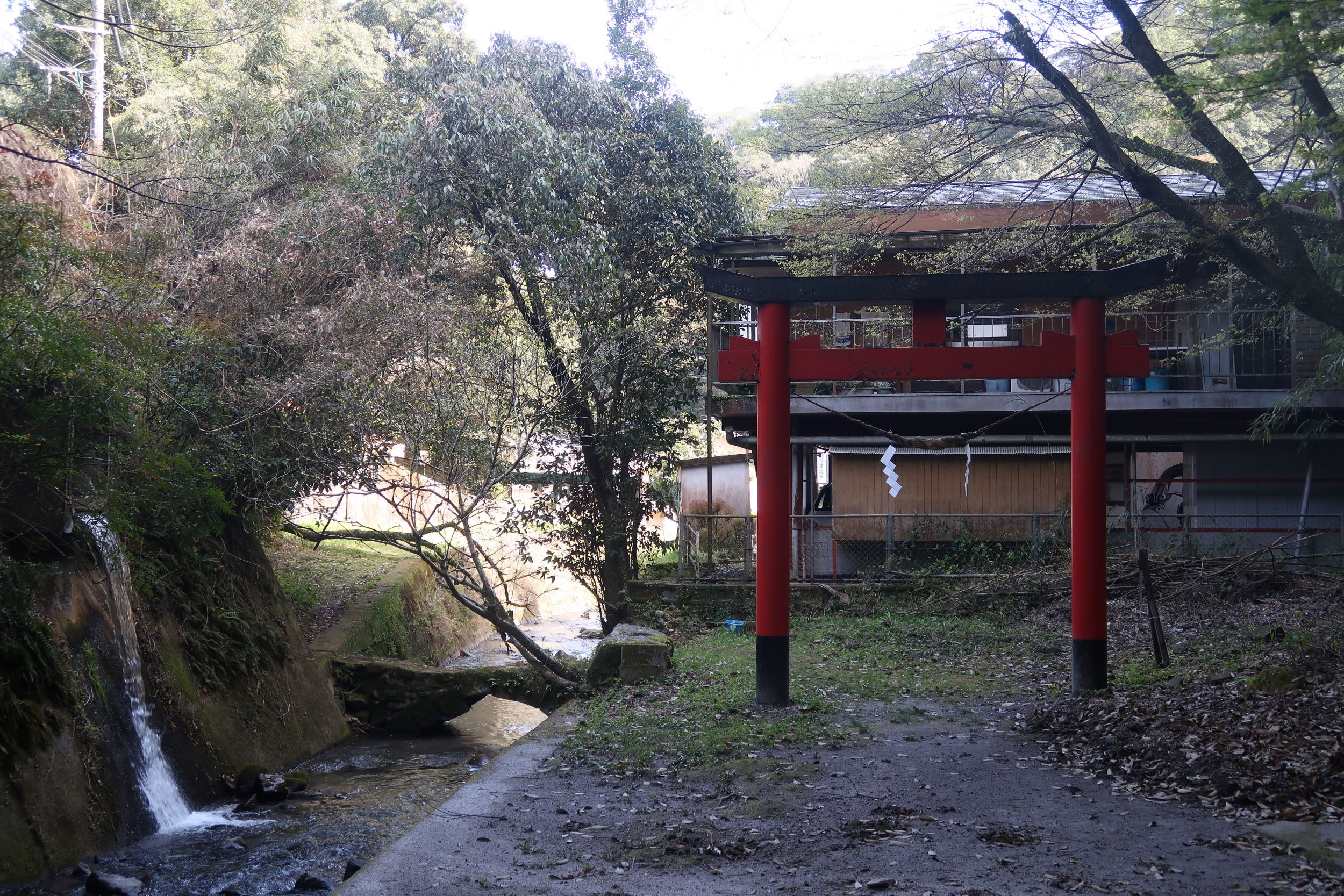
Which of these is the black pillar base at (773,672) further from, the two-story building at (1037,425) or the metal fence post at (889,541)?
the metal fence post at (889,541)

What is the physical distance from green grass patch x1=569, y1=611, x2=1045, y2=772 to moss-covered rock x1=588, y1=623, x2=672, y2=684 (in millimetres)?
190

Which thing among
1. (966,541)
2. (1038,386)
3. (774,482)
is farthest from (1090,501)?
(1038,386)

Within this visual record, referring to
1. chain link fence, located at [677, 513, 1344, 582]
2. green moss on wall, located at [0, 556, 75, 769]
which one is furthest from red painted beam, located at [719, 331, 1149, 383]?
chain link fence, located at [677, 513, 1344, 582]

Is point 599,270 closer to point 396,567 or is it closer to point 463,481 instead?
point 463,481

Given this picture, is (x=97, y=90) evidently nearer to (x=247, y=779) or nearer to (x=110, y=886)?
(x=247, y=779)

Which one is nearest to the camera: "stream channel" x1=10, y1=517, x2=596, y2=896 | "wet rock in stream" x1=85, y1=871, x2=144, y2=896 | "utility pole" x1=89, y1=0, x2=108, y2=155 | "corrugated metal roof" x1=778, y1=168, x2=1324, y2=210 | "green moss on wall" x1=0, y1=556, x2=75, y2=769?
"wet rock in stream" x1=85, y1=871, x2=144, y2=896

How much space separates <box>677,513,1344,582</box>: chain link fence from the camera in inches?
620

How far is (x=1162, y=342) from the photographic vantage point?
58.0ft

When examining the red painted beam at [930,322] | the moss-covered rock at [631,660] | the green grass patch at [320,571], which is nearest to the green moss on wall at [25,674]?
the moss-covered rock at [631,660]

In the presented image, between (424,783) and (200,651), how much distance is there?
9.59ft

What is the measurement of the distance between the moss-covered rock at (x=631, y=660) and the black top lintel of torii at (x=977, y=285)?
4.12 meters

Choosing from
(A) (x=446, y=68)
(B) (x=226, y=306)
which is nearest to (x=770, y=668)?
(B) (x=226, y=306)

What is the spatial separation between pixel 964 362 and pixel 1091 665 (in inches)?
114

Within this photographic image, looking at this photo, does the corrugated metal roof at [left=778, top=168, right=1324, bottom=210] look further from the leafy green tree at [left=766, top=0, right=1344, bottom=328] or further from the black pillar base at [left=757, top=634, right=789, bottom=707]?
the black pillar base at [left=757, top=634, right=789, bottom=707]
